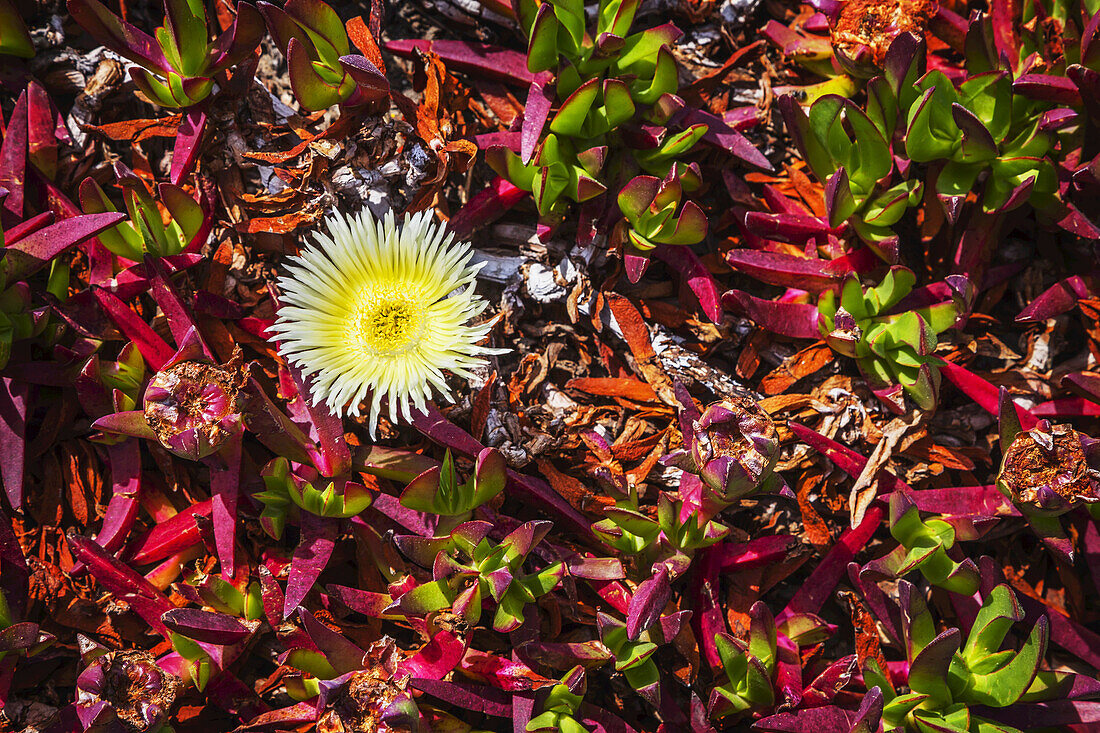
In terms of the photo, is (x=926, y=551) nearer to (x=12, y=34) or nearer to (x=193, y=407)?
(x=193, y=407)

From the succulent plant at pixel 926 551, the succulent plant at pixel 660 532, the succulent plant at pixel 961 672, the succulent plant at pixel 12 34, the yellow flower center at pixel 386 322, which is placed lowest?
the succulent plant at pixel 961 672

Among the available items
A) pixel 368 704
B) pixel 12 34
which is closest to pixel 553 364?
pixel 368 704

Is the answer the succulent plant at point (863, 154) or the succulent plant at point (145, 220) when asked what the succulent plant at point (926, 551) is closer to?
the succulent plant at point (863, 154)

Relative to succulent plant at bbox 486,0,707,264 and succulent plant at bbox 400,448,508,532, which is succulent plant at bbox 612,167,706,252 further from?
succulent plant at bbox 400,448,508,532

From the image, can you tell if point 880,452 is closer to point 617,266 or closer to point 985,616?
point 985,616

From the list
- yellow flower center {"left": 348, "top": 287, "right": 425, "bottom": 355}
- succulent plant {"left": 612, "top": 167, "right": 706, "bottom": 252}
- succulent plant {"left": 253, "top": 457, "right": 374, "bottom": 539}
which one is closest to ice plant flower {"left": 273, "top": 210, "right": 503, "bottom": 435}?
yellow flower center {"left": 348, "top": 287, "right": 425, "bottom": 355}

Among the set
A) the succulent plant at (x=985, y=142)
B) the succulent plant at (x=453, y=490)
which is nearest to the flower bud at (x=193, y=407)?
the succulent plant at (x=453, y=490)

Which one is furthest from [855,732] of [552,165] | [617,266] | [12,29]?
[12,29]
